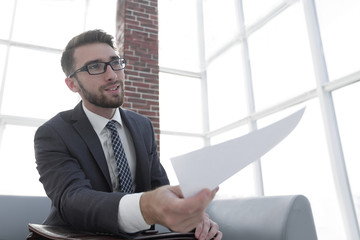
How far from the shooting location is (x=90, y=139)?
111cm

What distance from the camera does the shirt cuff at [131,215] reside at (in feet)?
2.15

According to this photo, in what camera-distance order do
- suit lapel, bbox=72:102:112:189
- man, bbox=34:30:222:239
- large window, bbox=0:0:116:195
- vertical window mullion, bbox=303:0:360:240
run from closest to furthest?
man, bbox=34:30:222:239, suit lapel, bbox=72:102:112:189, vertical window mullion, bbox=303:0:360:240, large window, bbox=0:0:116:195

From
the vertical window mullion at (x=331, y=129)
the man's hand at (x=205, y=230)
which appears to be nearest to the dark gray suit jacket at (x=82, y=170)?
the man's hand at (x=205, y=230)

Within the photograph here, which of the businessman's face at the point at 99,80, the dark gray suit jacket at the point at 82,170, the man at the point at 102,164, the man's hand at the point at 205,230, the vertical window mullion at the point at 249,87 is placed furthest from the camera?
the vertical window mullion at the point at 249,87

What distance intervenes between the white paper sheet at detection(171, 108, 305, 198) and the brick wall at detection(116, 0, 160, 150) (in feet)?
9.65

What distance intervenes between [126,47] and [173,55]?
2.26 m

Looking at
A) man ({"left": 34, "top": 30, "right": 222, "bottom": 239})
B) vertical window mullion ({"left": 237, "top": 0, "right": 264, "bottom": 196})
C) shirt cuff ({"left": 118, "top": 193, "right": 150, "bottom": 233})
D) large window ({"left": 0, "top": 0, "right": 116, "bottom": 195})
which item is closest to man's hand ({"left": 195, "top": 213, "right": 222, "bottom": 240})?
man ({"left": 34, "top": 30, "right": 222, "bottom": 239})

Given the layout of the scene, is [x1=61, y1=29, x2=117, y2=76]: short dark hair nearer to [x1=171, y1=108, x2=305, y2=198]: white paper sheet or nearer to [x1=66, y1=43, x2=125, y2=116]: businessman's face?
A: [x1=66, y1=43, x2=125, y2=116]: businessman's face

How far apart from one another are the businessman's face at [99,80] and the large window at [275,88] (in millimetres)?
2704

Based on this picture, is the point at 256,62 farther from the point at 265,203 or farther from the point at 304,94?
the point at 265,203

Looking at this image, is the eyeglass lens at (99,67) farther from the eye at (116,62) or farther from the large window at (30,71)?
the large window at (30,71)

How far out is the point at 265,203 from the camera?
1.42 metres

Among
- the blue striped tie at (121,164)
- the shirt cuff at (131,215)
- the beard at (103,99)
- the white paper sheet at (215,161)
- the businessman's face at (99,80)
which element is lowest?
the shirt cuff at (131,215)

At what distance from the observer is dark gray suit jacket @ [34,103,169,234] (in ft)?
2.49
